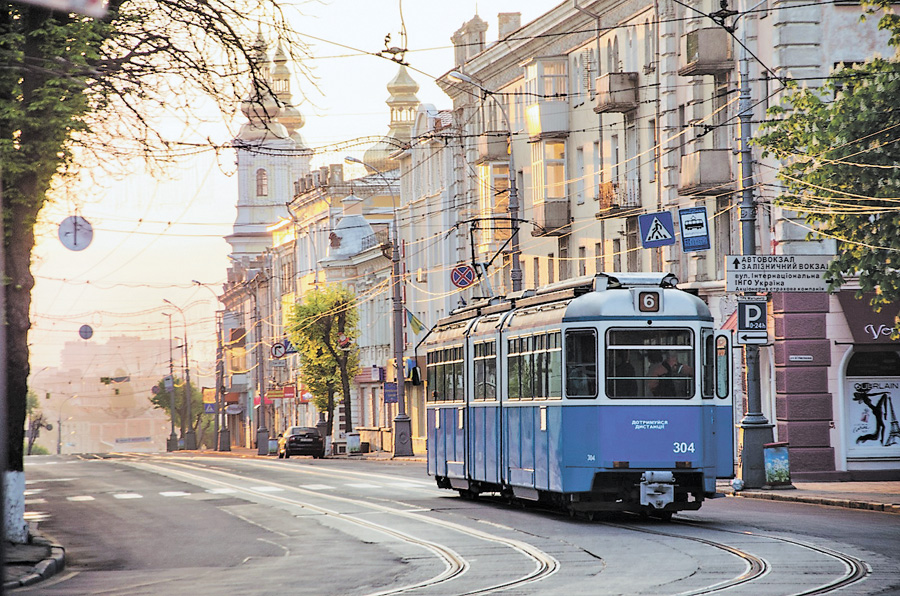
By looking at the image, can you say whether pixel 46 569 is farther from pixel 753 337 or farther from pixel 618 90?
pixel 618 90

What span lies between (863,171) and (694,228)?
7.26m

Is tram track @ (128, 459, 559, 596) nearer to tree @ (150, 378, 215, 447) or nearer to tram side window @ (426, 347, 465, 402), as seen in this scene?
tram side window @ (426, 347, 465, 402)

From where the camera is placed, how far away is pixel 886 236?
24.7m

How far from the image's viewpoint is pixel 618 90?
1718 inches

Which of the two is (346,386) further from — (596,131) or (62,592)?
(62,592)

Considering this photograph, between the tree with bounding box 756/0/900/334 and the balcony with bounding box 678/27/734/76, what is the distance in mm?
10745

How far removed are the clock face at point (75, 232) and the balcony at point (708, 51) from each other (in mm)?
19113

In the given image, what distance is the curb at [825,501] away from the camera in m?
24.0

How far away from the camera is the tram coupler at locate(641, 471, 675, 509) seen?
20250 mm

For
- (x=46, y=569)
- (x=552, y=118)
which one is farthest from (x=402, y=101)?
(x=46, y=569)

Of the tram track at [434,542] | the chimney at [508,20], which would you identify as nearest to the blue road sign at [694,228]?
the tram track at [434,542]

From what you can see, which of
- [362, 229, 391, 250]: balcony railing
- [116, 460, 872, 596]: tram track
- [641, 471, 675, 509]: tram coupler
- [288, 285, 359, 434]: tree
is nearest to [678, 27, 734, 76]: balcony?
[116, 460, 872, 596]: tram track

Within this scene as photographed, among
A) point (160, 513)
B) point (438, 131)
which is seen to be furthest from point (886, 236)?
point (438, 131)

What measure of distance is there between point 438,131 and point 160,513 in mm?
40890
